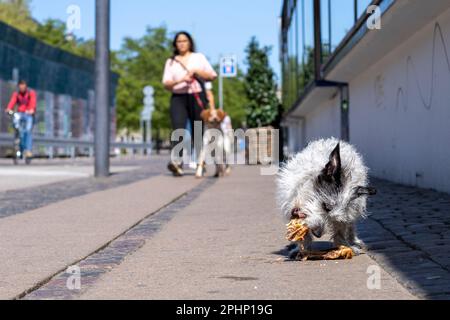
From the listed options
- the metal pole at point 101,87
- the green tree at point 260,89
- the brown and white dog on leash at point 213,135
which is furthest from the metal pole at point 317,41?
the green tree at point 260,89

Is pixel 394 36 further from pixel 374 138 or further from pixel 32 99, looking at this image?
pixel 32 99

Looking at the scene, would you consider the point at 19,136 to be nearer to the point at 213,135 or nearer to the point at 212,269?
the point at 213,135

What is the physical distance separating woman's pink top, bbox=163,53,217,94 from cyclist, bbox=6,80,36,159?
8046mm

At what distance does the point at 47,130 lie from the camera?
33.7m

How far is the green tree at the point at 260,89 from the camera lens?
39.8 m

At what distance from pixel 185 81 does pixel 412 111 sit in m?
5.09

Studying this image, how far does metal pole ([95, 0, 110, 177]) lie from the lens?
14.8 metres

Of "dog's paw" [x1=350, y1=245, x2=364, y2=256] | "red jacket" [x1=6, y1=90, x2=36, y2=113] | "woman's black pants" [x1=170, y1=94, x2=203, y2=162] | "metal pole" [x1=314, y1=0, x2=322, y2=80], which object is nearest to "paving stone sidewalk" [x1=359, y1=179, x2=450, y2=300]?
"dog's paw" [x1=350, y1=245, x2=364, y2=256]

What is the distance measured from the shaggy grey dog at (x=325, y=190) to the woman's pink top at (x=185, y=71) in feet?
31.5

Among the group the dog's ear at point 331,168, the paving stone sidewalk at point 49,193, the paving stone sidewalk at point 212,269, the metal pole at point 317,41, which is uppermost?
the metal pole at point 317,41

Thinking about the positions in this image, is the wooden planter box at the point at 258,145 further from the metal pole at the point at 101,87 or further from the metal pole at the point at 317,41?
the metal pole at the point at 101,87

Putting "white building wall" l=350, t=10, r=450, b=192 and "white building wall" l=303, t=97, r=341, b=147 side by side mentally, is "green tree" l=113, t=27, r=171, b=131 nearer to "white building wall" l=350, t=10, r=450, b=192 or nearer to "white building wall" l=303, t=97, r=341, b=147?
"white building wall" l=303, t=97, r=341, b=147

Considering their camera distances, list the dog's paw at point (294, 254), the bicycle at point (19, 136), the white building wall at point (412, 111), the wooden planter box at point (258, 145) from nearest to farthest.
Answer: the dog's paw at point (294, 254) < the white building wall at point (412, 111) < the bicycle at point (19, 136) < the wooden planter box at point (258, 145)
